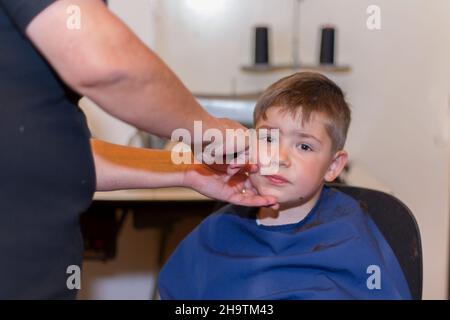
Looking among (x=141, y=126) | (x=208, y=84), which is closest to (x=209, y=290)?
(x=141, y=126)

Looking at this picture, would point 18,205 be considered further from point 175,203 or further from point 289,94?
point 175,203

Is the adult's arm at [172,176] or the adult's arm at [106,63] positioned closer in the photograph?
the adult's arm at [106,63]

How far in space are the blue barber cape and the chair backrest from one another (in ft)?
0.09

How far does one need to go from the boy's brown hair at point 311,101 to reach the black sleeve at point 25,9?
0.64 meters

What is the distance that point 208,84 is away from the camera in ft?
8.17

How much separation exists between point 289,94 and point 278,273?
0.38 metres

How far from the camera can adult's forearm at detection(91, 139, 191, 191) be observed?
118 cm

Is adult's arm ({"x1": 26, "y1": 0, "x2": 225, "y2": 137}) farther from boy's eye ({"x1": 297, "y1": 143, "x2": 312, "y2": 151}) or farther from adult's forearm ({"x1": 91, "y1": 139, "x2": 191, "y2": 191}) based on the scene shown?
boy's eye ({"x1": 297, "y1": 143, "x2": 312, "y2": 151})

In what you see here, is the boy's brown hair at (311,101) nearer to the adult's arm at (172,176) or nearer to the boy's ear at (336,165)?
the boy's ear at (336,165)

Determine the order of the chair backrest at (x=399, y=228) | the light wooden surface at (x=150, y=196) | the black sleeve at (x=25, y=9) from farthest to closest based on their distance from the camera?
the light wooden surface at (x=150, y=196), the chair backrest at (x=399, y=228), the black sleeve at (x=25, y=9)

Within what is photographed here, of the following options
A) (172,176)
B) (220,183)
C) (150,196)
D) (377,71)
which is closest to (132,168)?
(172,176)

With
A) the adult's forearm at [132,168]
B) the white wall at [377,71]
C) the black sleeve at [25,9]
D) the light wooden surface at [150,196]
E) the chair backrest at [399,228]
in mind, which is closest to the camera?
the black sleeve at [25,9]

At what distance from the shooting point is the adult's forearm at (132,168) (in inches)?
46.4

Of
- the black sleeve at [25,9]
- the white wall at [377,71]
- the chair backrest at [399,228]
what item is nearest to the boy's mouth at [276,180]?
the chair backrest at [399,228]
